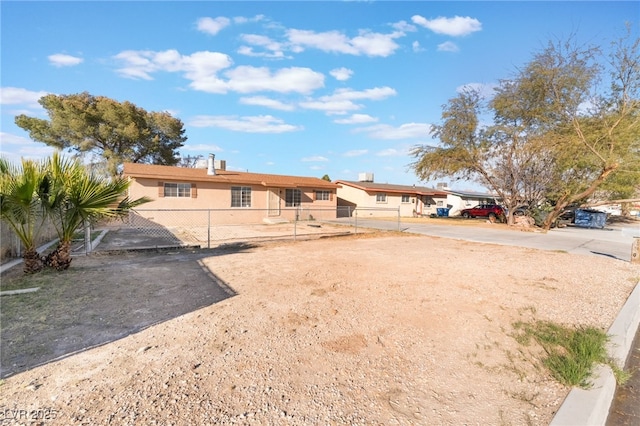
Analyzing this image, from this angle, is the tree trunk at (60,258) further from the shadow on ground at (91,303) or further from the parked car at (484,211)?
the parked car at (484,211)

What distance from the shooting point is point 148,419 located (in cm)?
219

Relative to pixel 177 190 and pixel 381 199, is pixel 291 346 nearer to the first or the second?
pixel 177 190

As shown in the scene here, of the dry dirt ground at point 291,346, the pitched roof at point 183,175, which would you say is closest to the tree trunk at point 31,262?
the dry dirt ground at point 291,346

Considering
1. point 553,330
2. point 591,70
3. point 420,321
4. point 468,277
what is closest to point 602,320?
point 553,330

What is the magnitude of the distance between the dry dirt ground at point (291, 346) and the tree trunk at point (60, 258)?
0.24 m

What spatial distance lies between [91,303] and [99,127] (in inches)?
1086

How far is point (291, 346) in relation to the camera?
337 cm

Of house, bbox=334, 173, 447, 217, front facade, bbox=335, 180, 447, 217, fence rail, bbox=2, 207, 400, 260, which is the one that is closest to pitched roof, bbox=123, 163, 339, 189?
fence rail, bbox=2, 207, 400, 260

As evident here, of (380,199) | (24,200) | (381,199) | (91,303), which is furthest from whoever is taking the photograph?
(381,199)

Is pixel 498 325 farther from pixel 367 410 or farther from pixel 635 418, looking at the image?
pixel 367 410

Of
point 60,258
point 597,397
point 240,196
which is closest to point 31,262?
point 60,258

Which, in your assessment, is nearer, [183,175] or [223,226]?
[223,226]

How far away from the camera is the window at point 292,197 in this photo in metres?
22.1

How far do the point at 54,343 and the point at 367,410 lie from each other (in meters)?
3.50
